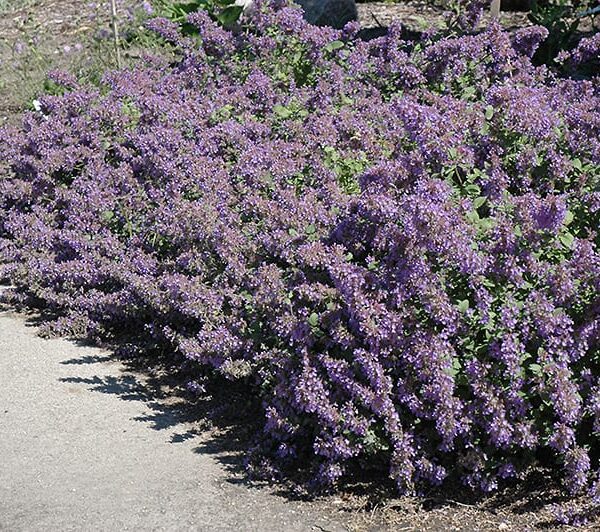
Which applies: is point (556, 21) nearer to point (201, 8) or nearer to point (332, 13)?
point (332, 13)

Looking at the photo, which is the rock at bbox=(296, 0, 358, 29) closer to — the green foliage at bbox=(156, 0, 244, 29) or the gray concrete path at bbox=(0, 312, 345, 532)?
the green foliage at bbox=(156, 0, 244, 29)

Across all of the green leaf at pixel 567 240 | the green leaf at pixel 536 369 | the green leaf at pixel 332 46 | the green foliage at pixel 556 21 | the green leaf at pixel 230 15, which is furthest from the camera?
the green leaf at pixel 230 15

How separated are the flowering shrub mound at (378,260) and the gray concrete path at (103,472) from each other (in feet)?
0.81

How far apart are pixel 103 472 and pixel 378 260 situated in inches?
57.8

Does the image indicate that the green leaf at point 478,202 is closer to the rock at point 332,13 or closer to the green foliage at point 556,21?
the green foliage at point 556,21

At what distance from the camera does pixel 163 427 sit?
473 cm

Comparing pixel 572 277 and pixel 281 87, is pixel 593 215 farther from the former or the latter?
pixel 281 87

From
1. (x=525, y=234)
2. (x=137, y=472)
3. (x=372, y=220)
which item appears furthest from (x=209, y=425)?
(x=525, y=234)

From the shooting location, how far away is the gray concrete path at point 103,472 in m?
3.96

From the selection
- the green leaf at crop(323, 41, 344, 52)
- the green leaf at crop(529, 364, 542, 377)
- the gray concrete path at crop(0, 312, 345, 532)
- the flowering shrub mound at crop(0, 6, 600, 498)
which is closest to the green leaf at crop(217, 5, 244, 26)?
the green leaf at crop(323, 41, 344, 52)

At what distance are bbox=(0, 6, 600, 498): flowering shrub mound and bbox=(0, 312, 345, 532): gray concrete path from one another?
0.81 ft

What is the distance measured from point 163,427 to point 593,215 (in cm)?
214

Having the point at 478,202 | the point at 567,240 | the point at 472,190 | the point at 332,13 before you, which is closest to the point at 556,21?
the point at 332,13

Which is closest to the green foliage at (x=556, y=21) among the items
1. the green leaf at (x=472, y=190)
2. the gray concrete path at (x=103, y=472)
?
the green leaf at (x=472, y=190)
